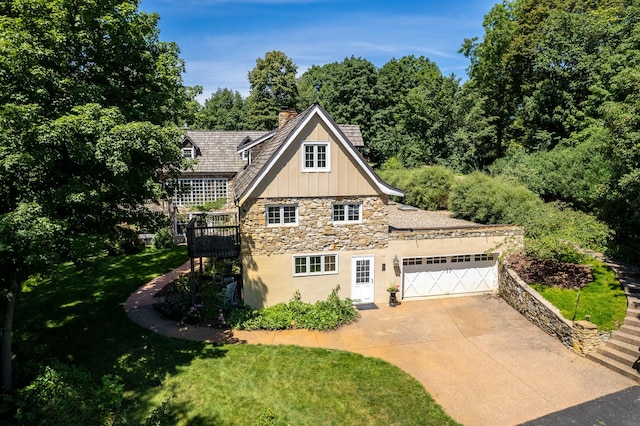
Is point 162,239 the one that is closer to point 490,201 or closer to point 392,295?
point 392,295

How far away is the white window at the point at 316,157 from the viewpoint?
1641 centimetres

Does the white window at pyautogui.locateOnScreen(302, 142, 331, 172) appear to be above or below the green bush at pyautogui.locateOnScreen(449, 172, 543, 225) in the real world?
above

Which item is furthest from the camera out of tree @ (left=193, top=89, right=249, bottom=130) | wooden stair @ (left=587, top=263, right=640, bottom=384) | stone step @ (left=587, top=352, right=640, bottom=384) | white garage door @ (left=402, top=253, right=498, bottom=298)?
tree @ (left=193, top=89, right=249, bottom=130)

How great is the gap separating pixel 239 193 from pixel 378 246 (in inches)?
282

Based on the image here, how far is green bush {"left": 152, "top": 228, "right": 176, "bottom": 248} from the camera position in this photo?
95.7 ft

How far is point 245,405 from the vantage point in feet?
35.2

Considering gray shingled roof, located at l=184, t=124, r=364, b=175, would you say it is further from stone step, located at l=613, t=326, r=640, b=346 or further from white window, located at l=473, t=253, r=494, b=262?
stone step, located at l=613, t=326, r=640, b=346

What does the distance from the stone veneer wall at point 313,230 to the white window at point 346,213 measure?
0.70ft

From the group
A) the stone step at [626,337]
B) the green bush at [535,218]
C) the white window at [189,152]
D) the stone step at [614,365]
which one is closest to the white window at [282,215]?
the green bush at [535,218]

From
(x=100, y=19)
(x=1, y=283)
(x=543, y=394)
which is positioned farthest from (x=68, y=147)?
(x=543, y=394)

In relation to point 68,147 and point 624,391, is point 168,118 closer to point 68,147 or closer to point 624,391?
point 68,147

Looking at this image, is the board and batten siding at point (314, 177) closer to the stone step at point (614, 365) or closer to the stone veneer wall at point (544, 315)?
the stone veneer wall at point (544, 315)

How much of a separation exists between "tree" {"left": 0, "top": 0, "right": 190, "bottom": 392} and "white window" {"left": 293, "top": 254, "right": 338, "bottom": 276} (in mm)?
7114

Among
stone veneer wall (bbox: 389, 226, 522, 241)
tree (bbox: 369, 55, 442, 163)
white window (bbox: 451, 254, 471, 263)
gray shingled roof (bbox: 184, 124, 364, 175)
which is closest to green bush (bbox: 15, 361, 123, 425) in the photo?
stone veneer wall (bbox: 389, 226, 522, 241)
